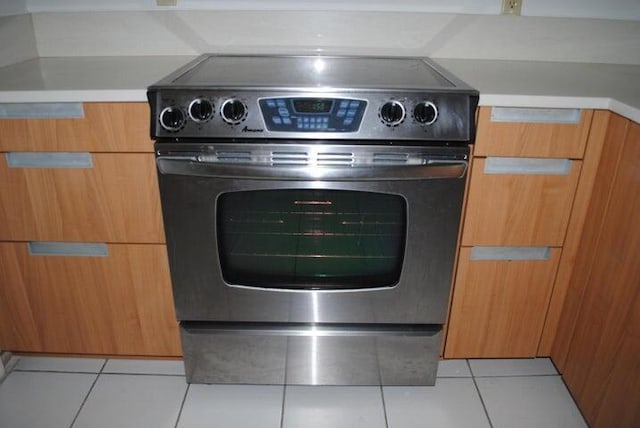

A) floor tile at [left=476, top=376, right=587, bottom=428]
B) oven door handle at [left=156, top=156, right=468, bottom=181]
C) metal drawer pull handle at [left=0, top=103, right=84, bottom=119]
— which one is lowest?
floor tile at [left=476, top=376, right=587, bottom=428]

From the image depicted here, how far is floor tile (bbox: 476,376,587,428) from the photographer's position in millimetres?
1272

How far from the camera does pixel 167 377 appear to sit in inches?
55.4

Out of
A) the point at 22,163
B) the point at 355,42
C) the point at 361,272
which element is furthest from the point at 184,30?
the point at 361,272

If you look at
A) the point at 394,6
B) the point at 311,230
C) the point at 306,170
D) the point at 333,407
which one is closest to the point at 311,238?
the point at 311,230

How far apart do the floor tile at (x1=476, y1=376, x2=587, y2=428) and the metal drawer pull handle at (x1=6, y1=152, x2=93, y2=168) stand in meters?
1.31

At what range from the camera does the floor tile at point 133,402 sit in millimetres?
1262

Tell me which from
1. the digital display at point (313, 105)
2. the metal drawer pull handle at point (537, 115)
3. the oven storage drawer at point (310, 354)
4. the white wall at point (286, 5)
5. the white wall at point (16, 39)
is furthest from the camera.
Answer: the white wall at point (286, 5)

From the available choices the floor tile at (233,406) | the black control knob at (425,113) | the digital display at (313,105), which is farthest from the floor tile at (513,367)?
the digital display at (313,105)

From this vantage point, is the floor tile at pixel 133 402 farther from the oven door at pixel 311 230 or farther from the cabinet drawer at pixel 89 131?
the cabinet drawer at pixel 89 131

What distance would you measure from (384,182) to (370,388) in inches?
27.5

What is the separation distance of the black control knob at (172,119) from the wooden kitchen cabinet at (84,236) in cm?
10

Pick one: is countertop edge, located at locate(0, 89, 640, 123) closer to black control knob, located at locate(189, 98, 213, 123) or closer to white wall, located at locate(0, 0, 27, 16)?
black control knob, located at locate(189, 98, 213, 123)

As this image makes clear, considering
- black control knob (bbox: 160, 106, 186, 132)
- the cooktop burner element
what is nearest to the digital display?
the cooktop burner element

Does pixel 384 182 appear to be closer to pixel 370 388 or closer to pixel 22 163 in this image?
pixel 370 388
